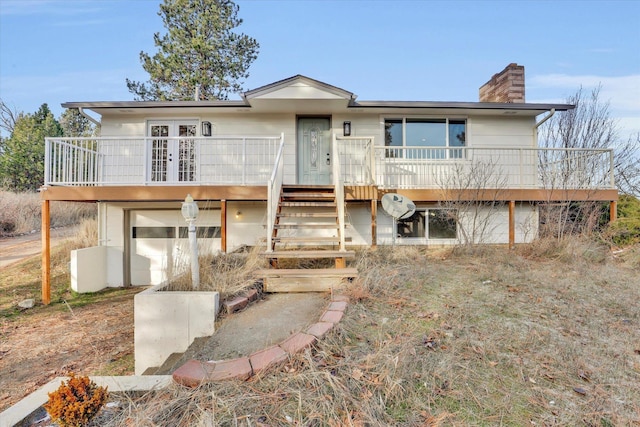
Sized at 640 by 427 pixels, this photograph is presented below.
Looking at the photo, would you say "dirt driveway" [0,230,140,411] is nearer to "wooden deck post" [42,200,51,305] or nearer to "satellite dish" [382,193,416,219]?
"wooden deck post" [42,200,51,305]

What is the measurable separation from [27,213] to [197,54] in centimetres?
1182

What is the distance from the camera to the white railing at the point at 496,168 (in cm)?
812

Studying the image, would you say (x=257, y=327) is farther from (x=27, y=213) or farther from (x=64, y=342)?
(x=27, y=213)

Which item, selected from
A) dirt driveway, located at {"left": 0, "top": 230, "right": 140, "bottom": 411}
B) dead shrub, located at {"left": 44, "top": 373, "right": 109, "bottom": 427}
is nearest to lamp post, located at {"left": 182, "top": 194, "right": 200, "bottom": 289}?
dirt driveway, located at {"left": 0, "top": 230, "right": 140, "bottom": 411}

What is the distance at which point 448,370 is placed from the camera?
2379mm

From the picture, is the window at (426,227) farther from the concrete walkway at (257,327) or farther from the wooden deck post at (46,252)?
the wooden deck post at (46,252)

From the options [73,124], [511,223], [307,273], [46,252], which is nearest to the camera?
[307,273]

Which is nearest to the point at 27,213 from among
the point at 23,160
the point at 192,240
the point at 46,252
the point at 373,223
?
the point at 23,160

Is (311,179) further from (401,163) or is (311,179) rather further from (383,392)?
(383,392)

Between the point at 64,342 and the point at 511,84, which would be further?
the point at 511,84

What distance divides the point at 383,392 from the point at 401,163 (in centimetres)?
698

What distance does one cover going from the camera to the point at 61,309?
6.98m

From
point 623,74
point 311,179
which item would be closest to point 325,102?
point 311,179

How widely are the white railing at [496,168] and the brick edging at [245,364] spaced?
19.9 ft
